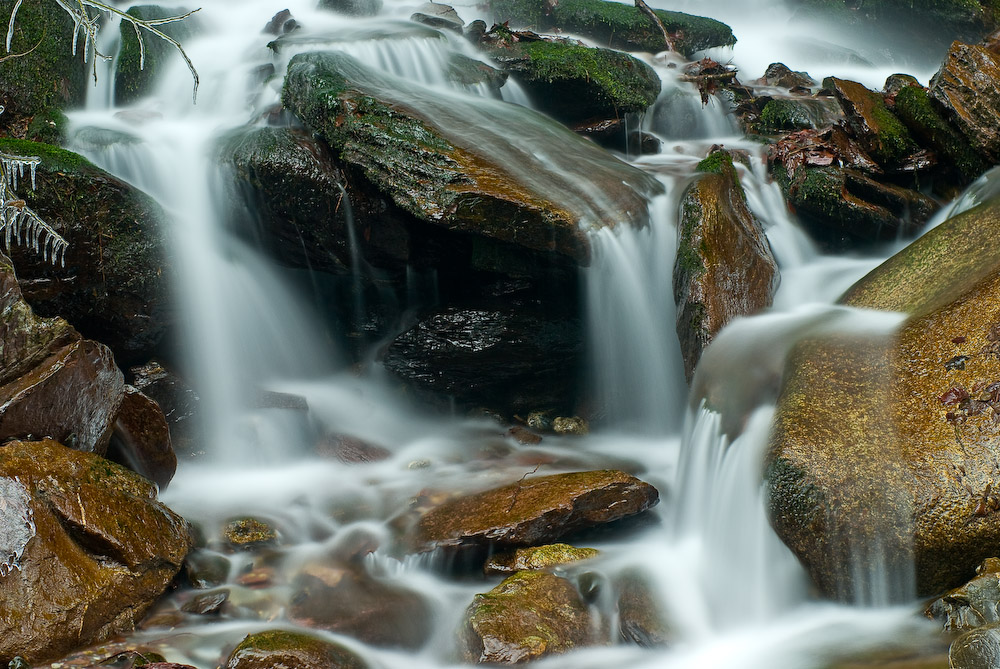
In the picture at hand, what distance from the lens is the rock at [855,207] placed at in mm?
7551

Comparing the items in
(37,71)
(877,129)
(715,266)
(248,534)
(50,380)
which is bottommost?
(248,534)

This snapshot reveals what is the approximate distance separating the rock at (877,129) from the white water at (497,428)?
104 cm

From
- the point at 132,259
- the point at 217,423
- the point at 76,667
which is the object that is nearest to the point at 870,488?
the point at 76,667

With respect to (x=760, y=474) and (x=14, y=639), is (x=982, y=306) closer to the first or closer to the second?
(x=760, y=474)

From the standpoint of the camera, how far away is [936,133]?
786cm

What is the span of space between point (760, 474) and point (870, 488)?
0.57 meters

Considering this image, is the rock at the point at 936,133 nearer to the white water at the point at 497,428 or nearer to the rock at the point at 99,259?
the white water at the point at 497,428

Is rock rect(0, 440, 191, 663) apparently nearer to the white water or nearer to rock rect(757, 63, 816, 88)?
the white water

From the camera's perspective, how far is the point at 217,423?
21.5 feet

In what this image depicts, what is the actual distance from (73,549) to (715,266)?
15.5 ft

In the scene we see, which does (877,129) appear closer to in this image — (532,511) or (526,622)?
(532,511)

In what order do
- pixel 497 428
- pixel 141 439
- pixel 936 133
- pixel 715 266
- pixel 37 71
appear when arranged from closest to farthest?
pixel 141 439 → pixel 715 266 → pixel 497 428 → pixel 936 133 → pixel 37 71

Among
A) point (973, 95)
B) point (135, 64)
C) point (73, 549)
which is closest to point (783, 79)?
point (973, 95)

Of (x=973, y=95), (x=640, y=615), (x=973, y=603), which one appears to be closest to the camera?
(x=973, y=603)
